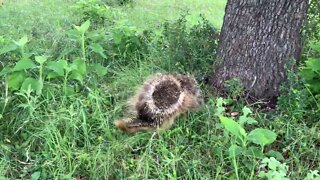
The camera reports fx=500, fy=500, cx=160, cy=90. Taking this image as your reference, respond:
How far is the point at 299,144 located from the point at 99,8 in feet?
10.2

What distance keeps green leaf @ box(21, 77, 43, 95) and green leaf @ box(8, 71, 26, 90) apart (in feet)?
0.24

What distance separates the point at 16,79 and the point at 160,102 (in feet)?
3.19

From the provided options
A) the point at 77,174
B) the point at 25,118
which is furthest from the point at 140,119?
the point at 25,118

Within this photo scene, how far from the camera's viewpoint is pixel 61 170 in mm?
2812

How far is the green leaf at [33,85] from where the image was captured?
3195mm

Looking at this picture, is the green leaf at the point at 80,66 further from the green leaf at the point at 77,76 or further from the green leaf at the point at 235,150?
the green leaf at the point at 235,150

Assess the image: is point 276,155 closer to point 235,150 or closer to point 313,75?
point 235,150

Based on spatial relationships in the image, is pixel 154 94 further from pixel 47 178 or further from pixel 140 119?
→ pixel 47 178

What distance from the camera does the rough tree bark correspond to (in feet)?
11.1

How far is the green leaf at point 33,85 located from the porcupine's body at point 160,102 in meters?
0.55

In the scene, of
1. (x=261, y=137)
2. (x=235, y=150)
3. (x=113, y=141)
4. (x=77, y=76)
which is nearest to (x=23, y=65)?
(x=77, y=76)

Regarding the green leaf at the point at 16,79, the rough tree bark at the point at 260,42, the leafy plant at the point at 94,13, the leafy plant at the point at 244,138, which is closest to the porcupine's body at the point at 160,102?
the rough tree bark at the point at 260,42

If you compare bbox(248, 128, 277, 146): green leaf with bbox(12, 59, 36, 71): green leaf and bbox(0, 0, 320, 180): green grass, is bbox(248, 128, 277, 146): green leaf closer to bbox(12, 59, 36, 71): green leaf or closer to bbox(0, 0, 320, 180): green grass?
bbox(0, 0, 320, 180): green grass

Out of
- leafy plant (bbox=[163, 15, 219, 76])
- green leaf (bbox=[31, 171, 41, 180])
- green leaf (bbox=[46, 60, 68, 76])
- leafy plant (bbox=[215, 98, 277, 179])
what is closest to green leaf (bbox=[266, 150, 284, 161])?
leafy plant (bbox=[215, 98, 277, 179])
